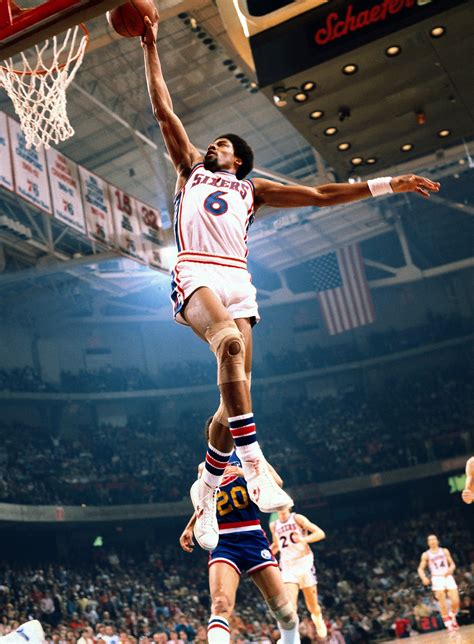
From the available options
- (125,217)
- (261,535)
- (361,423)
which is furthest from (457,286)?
(261,535)

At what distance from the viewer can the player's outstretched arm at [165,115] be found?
191 inches

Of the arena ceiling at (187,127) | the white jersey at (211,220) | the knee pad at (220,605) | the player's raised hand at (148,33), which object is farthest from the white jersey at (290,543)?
the player's raised hand at (148,33)

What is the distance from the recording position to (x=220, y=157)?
4.87m

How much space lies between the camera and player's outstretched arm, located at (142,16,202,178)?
4.86m

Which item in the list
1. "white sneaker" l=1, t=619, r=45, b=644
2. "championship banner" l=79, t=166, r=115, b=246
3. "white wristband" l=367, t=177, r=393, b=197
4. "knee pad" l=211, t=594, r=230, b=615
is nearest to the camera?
"white sneaker" l=1, t=619, r=45, b=644

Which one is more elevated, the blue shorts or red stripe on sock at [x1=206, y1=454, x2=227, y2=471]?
red stripe on sock at [x1=206, y1=454, x2=227, y2=471]

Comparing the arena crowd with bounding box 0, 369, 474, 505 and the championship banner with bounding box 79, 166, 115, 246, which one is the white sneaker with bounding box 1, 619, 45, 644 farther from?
the arena crowd with bounding box 0, 369, 474, 505

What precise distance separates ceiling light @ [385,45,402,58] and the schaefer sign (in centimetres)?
77

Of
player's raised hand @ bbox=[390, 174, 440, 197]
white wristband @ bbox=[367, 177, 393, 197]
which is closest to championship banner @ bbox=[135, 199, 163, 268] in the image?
white wristband @ bbox=[367, 177, 393, 197]

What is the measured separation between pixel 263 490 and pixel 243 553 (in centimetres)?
219

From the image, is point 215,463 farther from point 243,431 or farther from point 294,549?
point 294,549

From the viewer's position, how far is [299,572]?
1116 centimetres

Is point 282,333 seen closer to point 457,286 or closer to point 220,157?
point 457,286

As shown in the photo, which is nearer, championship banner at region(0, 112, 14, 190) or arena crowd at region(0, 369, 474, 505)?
championship banner at region(0, 112, 14, 190)
